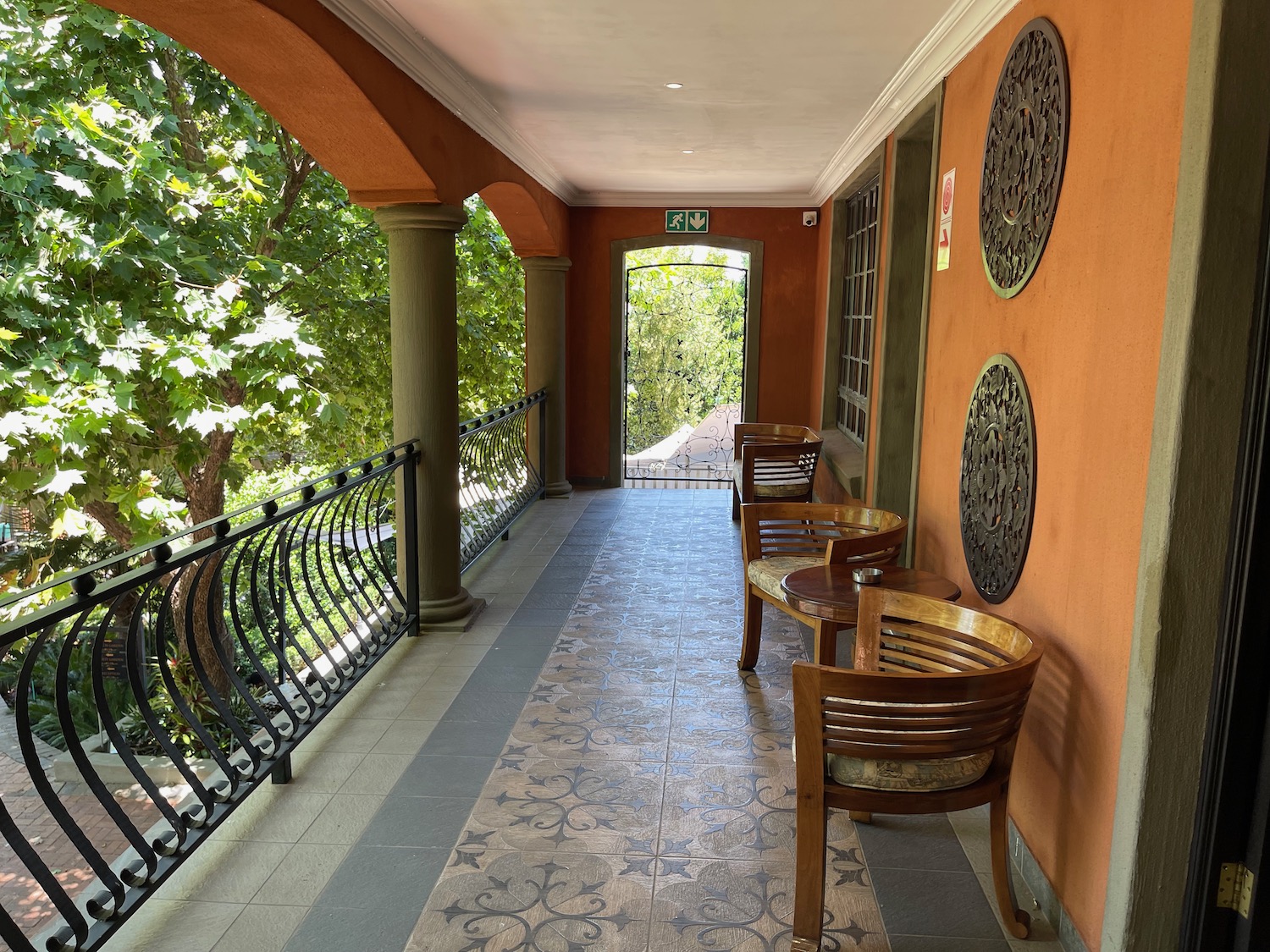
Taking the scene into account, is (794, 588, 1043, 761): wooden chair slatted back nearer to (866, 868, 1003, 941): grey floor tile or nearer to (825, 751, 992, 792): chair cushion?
(825, 751, 992, 792): chair cushion

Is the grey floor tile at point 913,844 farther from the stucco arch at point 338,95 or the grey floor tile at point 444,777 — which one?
the stucco arch at point 338,95

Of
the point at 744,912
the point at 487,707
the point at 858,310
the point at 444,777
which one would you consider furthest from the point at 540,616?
the point at 858,310

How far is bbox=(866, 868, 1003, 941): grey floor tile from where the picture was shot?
2.19 meters

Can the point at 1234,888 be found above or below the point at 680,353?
below

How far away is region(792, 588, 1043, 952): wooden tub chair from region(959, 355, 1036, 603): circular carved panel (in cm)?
41

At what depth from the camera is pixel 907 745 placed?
2.00 m

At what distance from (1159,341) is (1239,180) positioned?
313 millimetres

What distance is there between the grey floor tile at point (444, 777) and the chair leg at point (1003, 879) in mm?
1504

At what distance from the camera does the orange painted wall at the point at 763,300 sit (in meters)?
8.04

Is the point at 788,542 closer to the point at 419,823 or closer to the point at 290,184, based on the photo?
the point at 419,823

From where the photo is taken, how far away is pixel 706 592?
197 inches

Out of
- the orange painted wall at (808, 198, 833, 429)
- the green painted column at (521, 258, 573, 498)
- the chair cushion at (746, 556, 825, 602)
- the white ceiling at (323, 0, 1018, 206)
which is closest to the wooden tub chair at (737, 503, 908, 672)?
the chair cushion at (746, 556, 825, 602)

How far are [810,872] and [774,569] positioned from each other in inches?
65.4

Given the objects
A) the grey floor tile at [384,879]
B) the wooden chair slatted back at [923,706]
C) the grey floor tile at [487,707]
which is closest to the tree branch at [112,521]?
the grey floor tile at [487,707]
